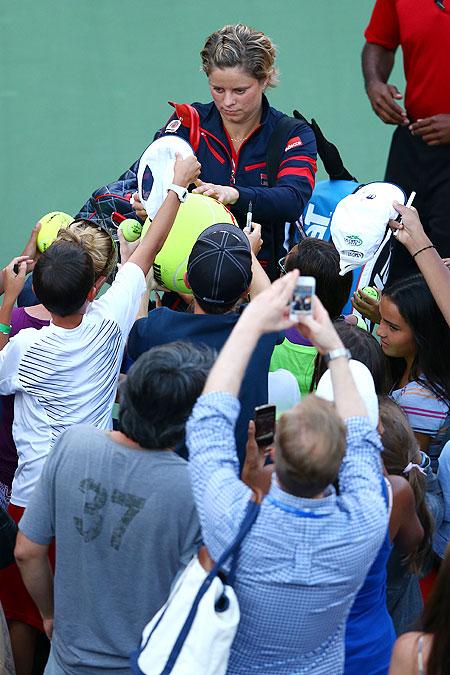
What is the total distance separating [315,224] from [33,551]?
6.87 ft

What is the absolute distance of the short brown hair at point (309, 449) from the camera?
154cm

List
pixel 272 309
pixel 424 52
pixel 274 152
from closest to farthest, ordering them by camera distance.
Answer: pixel 272 309 < pixel 274 152 < pixel 424 52

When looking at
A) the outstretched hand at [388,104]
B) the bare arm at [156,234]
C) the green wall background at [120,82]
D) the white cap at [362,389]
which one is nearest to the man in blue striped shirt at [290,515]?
the white cap at [362,389]

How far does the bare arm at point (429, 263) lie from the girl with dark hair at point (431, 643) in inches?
43.6

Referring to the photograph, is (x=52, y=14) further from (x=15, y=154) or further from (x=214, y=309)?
(x=214, y=309)

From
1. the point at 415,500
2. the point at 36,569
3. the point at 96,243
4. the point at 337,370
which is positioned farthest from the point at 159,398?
the point at 96,243

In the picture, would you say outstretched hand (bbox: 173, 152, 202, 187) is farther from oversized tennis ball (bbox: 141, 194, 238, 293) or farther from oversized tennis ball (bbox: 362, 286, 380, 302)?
oversized tennis ball (bbox: 362, 286, 380, 302)

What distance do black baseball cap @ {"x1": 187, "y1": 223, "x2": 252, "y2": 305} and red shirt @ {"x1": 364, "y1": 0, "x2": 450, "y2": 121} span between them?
177cm

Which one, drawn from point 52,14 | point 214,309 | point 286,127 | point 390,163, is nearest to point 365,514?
point 214,309

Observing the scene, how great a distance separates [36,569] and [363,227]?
140 cm

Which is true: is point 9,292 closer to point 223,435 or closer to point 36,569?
point 36,569

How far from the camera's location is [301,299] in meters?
1.69

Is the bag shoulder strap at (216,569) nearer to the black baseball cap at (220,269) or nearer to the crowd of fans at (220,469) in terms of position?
the crowd of fans at (220,469)

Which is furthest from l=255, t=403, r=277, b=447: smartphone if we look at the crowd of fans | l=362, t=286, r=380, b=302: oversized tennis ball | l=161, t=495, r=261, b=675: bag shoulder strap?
l=362, t=286, r=380, b=302: oversized tennis ball
